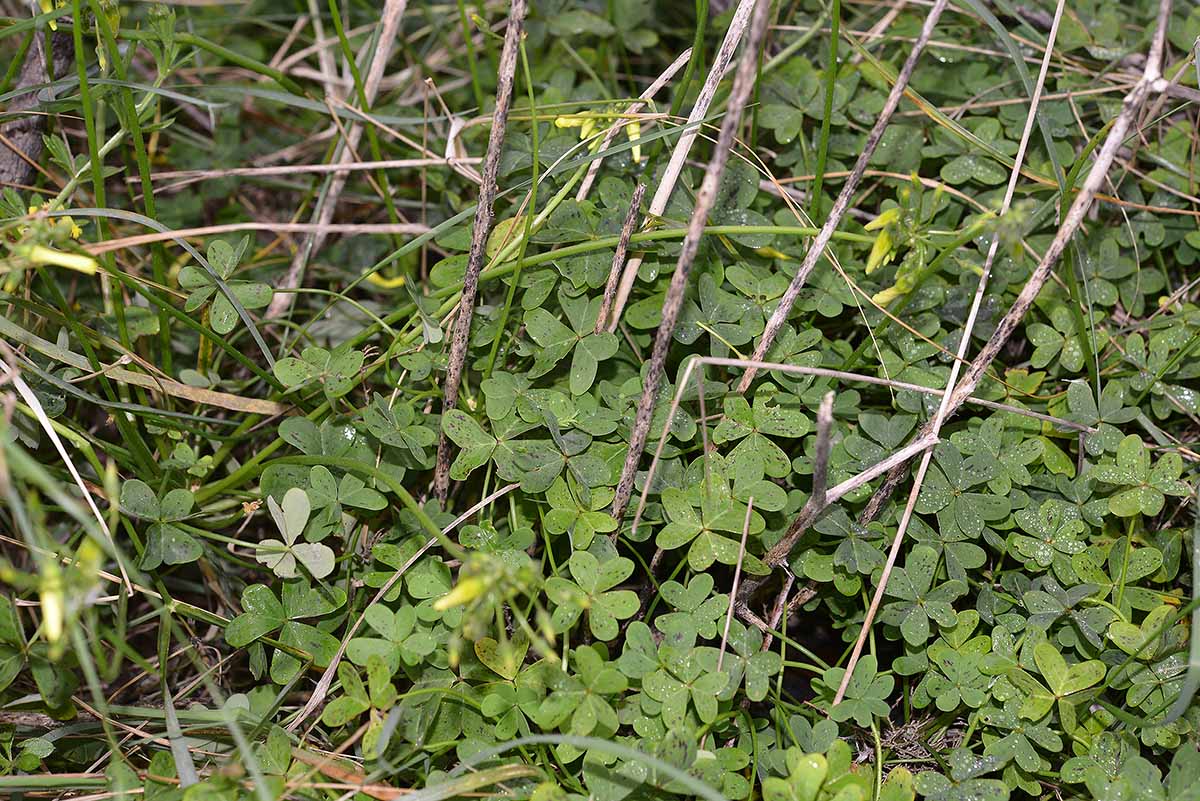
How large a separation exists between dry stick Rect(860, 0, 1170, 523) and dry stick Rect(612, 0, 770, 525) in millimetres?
525

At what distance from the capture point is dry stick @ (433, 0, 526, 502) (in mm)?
1641

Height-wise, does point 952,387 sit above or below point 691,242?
below

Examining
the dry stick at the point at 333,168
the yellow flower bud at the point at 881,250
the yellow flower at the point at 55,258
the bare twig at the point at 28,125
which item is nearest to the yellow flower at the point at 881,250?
the yellow flower bud at the point at 881,250

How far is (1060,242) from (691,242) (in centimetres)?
66

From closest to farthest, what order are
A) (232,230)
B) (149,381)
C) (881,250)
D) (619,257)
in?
(881,250)
(232,230)
(619,257)
(149,381)

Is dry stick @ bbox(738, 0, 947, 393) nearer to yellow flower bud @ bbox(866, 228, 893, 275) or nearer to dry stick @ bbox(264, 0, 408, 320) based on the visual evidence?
yellow flower bud @ bbox(866, 228, 893, 275)

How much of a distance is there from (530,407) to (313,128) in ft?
5.02

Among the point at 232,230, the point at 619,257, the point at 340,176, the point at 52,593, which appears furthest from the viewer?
the point at 340,176

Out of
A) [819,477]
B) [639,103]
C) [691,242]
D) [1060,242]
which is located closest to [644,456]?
[819,477]

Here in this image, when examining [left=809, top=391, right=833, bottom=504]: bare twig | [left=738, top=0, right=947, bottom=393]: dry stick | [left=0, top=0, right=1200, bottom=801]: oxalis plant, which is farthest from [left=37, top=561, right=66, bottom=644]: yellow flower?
[left=738, top=0, right=947, bottom=393]: dry stick

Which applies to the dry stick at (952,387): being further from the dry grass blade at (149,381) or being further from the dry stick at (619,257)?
the dry grass blade at (149,381)

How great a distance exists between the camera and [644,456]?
2.00 m

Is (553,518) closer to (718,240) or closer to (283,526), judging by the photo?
(283,526)

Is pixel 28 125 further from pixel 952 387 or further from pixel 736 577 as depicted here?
pixel 952 387
